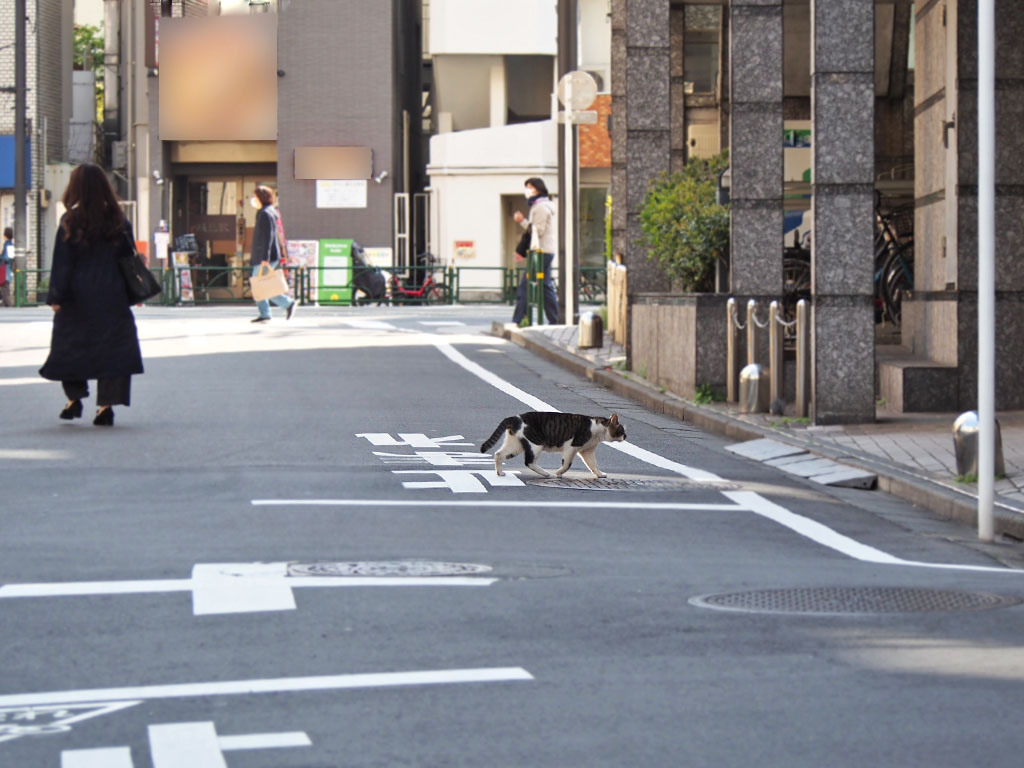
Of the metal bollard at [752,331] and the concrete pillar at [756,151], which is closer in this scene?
the metal bollard at [752,331]

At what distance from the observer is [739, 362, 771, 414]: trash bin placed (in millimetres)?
15047

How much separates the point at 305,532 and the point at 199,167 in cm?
4872

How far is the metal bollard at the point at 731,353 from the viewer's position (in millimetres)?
15758

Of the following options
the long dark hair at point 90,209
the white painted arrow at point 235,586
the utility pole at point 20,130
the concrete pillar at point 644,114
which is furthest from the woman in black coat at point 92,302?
the utility pole at point 20,130

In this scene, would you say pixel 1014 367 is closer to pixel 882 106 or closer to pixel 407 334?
pixel 882 106

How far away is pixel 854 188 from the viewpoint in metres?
13.9

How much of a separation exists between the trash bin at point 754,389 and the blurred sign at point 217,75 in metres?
39.7

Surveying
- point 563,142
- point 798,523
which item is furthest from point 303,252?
point 798,523

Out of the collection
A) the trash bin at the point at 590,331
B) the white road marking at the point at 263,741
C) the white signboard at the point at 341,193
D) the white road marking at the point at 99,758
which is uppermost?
the white signboard at the point at 341,193

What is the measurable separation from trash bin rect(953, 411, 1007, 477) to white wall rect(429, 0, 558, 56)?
137ft

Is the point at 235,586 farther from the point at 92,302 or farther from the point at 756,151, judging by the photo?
the point at 756,151

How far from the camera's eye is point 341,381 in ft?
57.9

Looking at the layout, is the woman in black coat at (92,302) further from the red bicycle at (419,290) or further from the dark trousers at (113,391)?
the red bicycle at (419,290)

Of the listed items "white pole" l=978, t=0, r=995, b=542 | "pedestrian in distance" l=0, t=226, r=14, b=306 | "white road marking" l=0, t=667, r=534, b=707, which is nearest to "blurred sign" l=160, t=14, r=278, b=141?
"pedestrian in distance" l=0, t=226, r=14, b=306
